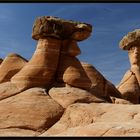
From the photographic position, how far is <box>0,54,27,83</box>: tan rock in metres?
17.1

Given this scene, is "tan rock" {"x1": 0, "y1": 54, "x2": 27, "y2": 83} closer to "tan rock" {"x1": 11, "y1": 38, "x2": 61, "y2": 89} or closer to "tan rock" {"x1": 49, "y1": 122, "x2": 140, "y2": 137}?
"tan rock" {"x1": 11, "y1": 38, "x2": 61, "y2": 89}

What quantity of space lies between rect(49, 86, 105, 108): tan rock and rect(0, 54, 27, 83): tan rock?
329 centimetres

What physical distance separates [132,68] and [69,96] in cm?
1423

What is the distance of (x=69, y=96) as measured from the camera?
13805 mm

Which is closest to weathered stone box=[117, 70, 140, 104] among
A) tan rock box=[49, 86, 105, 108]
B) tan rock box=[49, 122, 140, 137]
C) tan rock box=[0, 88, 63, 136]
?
tan rock box=[49, 86, 105, 108]

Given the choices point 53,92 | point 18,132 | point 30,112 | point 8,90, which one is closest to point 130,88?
point 53,92

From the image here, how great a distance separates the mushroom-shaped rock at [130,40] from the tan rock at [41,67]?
11.8 meters

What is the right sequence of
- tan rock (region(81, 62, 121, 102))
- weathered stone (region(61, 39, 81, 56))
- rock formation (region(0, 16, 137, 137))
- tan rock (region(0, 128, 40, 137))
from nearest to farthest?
tan rock (region(0, 128, 40, 137)) → rock formation (region(0, 16, 137, 137)) → weathered stone (region(61, 39, 81, 56)) → tan rock (region(81, 62, 121, 102))

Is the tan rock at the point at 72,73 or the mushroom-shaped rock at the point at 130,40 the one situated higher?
the mushroom-shaped rock at the point at 130,40

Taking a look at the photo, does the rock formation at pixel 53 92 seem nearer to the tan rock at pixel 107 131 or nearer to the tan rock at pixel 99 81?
the tan rock at pixel 107 131

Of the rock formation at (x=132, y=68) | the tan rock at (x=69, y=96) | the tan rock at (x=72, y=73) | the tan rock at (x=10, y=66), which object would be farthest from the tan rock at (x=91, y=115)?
the rock formation at (x=132, y=68)

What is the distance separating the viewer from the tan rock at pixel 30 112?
40.5ft

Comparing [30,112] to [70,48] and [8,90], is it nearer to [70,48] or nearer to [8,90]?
[8,90]

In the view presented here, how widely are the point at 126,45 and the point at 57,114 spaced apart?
15.6 m
